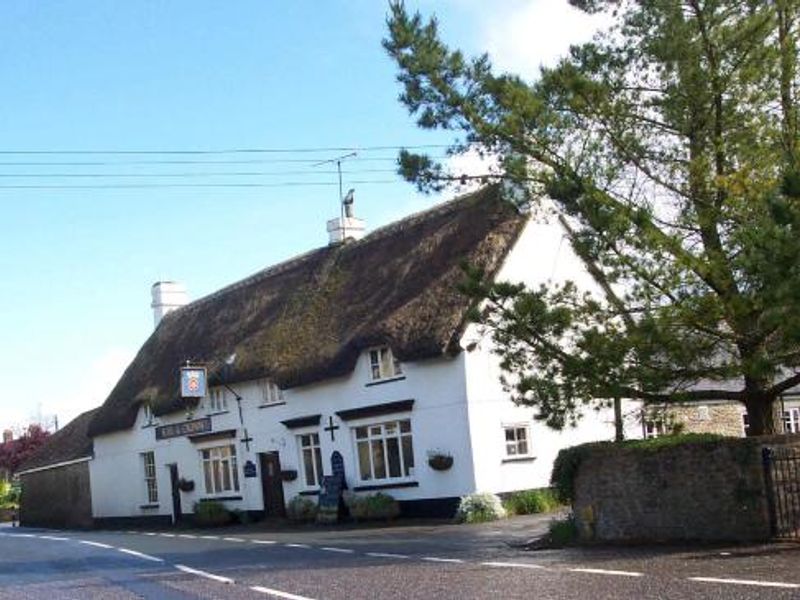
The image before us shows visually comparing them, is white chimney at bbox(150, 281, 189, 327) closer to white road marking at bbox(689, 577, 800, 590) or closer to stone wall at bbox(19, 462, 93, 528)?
stone wall at bbox(19, 462, 93, 528)

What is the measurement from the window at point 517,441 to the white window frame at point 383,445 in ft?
8.13

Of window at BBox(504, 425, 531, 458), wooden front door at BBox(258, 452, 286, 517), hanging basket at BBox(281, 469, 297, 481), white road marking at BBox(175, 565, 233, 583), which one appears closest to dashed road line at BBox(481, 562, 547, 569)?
white road marking at BBox(175, 565, 233, 583)

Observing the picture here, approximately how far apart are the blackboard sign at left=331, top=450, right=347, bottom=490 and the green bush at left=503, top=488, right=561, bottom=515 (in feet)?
16.6

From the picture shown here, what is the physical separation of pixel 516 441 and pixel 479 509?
8.21 ft

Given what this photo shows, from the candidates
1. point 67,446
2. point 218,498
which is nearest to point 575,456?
point 218,498

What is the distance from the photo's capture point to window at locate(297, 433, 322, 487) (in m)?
29.6

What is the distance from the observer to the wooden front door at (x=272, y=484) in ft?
102

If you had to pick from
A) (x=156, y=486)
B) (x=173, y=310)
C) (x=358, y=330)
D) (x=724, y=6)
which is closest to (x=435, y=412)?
(x=358, y=330)

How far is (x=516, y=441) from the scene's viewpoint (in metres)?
26.0

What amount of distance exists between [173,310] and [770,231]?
34.9 m

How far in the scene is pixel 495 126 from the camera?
1522 cm

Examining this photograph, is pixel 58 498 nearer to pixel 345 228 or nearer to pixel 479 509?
pixel 345 228

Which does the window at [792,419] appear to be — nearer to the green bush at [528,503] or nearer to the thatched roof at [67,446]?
the green bush at [528,503]

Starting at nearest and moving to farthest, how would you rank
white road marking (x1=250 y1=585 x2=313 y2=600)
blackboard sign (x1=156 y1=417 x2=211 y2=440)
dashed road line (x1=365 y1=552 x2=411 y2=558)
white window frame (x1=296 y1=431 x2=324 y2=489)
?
white road marking (x1=250 y1=585 x2=313 y2=600) → dashed road line (x1=365 y1=552 x2=411 y2=558) → white window frame (x1=296 y1=431 x2=324 y2=489) → blackboard sign (x1=156 y1=417 x2=211 y2=440)
